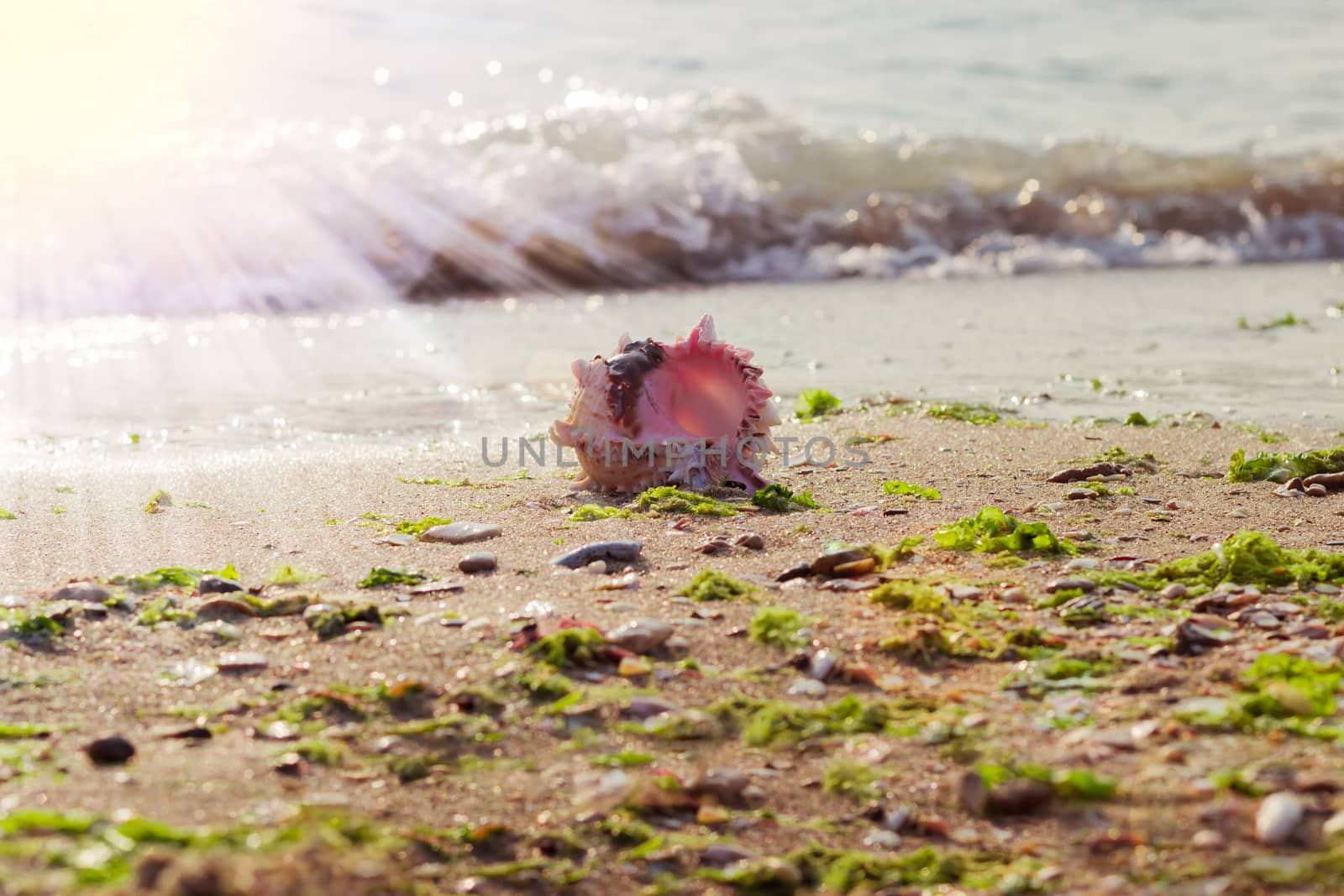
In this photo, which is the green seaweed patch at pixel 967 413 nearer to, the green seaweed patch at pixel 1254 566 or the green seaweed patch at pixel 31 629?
the green seaweed patch at pixel 1254 566

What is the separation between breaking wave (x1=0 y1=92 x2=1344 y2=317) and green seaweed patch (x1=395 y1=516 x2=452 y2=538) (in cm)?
704

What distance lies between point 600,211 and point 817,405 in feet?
24.3

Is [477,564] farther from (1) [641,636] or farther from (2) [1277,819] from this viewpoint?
(2) [1277,819]

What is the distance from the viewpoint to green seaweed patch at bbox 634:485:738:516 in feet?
13.1

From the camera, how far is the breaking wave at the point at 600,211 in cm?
1129

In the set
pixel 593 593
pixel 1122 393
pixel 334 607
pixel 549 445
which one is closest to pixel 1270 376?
pixel 1122 393

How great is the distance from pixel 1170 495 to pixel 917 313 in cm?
555

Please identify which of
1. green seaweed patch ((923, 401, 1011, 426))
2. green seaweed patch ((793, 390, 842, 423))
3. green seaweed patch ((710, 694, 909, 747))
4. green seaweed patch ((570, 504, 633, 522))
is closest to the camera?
green seaweed patch ((710, 694, 909, 747))

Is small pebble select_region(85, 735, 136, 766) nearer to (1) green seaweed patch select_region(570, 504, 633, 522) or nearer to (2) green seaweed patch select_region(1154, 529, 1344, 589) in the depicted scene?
(1) green seaweed patch select_region(570, 504, 633, 522)

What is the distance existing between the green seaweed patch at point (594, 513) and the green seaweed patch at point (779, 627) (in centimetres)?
116

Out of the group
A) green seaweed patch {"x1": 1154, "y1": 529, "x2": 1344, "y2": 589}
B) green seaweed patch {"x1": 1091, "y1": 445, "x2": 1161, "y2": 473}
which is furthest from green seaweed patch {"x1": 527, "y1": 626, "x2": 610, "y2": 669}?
green seaweed patch {"x1": 1091, "y1": 445, "x2": 1161, "y2": 473}

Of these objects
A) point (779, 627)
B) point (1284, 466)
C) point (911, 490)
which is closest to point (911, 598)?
point (779, 627)

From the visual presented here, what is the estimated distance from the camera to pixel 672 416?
432 centimetres

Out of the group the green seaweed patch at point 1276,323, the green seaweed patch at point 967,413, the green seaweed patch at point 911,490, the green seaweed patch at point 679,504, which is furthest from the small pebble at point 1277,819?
the green seaweed patch at point 1276,323
